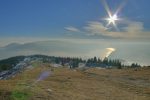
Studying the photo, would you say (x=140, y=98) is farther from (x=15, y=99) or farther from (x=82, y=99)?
(x=15, y=99)

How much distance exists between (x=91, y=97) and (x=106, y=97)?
7.73ft

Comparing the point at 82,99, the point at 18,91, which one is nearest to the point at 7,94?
the point at 18,91

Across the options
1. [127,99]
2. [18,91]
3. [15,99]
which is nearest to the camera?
[15,99]

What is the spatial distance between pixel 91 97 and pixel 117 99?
3071 millimetres

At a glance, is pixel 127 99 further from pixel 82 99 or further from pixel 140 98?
pixel 82 99

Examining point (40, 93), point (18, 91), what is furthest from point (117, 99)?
point (18, 91)

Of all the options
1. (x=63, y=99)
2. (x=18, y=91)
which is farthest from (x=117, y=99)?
(x=18, y=91)

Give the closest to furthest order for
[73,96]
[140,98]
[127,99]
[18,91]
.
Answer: [18,91] < [73,96] < [127,99] < [140,98]

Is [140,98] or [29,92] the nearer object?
[29,92]

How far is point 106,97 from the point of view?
33.3 metres

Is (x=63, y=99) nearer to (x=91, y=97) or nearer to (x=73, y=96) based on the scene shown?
(x=73, y=96)

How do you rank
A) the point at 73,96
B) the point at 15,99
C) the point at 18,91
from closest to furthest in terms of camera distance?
the point at 15,99
the point at 18,91
the point at 73,96

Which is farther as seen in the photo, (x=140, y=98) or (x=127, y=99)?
(x=140, y=98)

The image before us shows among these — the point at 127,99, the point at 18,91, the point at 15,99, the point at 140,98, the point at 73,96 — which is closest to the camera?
the point at 15,99
